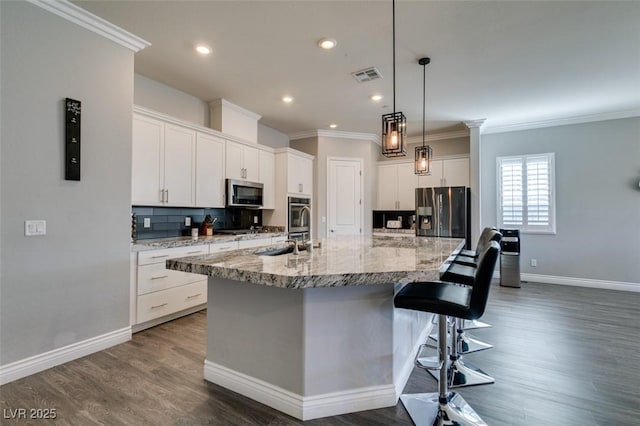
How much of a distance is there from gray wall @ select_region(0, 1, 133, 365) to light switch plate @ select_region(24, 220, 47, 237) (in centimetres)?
3

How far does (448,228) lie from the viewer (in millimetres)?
5176

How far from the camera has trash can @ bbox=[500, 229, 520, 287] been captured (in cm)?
487

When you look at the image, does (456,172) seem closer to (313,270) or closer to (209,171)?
(209,171)

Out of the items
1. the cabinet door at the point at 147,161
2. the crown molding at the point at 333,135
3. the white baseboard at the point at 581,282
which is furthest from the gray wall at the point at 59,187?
the white baseboard at the point at 581,282

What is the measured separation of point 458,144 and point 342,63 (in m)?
3.52

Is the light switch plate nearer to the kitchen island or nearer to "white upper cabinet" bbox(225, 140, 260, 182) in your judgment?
the kitchen island

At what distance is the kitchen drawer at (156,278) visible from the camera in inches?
115

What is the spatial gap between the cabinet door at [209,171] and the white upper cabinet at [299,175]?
1232 mm

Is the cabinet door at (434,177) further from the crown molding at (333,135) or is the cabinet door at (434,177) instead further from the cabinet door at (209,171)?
the cabinet door at (209,171)

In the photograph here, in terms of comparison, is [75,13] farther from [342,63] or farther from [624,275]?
[624,275]

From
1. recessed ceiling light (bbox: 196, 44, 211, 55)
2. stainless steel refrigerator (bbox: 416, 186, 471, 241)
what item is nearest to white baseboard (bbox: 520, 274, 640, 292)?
stainless steel refrigerator (bbox: 416, 186, 471, 241)

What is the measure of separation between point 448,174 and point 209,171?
4.17m

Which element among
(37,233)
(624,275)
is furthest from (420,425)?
(624,275)

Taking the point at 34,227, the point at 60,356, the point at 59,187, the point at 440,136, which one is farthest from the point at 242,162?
the point at 440,136
